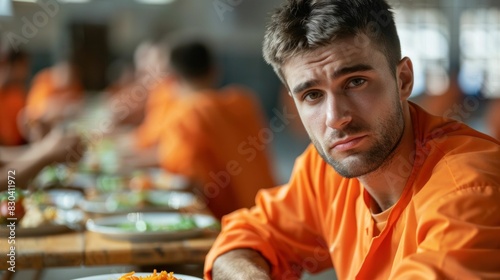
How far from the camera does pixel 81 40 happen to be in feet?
38.5

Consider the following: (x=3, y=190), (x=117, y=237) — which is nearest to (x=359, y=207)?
(x=117, y=237)

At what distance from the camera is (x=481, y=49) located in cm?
1149

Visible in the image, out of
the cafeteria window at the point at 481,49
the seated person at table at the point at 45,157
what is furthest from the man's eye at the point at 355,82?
the cafeteria window at the point at 481,49

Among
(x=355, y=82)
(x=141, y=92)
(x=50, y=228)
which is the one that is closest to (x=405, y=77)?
(x=355, y=82)

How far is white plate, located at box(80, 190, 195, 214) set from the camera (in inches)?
98.7

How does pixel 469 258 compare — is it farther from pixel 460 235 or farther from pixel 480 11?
pixel 480 11

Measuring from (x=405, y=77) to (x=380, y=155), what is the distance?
223mm

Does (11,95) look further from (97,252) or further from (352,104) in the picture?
(352,104)

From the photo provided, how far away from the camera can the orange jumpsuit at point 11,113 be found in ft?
17.1

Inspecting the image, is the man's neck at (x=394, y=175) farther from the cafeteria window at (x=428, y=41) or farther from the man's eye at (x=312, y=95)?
the cafeteria window at (x=428, y=41)

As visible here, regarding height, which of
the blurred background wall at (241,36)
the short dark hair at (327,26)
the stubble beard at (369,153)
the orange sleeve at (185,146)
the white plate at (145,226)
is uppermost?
the short dark hair at (327,26)

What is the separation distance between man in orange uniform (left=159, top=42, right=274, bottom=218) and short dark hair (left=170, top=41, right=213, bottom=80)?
0.20 meters

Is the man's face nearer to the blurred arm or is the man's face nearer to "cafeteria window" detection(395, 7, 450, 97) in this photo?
the blurred arm

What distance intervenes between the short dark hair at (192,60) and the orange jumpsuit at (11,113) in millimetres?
1884
